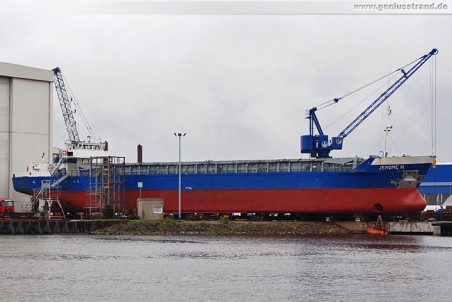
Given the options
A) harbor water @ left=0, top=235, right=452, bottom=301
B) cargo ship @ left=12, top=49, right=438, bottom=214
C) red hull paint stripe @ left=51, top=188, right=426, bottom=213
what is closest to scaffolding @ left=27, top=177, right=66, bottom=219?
cargo ship @ left=12, top=49, right=438, bottom=214

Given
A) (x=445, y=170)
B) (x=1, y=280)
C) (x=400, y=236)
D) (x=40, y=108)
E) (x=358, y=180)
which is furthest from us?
(x=445, y=170)

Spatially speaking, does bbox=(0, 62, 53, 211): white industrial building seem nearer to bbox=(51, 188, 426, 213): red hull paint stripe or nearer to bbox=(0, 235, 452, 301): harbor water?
bbox=(51, 188, 426, 213): red hull paint stripe

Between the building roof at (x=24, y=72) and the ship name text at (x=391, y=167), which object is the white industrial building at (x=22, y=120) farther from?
the ship name text at (x=391, y=167)

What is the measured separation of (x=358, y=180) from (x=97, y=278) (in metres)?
33.6

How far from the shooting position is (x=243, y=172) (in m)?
70.0

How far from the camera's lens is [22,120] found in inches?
3088

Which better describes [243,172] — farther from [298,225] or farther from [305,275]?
[305,275]

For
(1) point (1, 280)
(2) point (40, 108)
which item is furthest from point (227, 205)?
(1) point (1, 280)

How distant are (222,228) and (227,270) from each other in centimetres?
2510

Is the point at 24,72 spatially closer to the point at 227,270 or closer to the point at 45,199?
the point at 45,199

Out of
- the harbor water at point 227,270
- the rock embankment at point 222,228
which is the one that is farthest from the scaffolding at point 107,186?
the harbor water at point 227,270

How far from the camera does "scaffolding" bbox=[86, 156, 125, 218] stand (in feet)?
235

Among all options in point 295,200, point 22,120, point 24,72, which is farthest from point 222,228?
point 24,72

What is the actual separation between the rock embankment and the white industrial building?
60.8 ft
